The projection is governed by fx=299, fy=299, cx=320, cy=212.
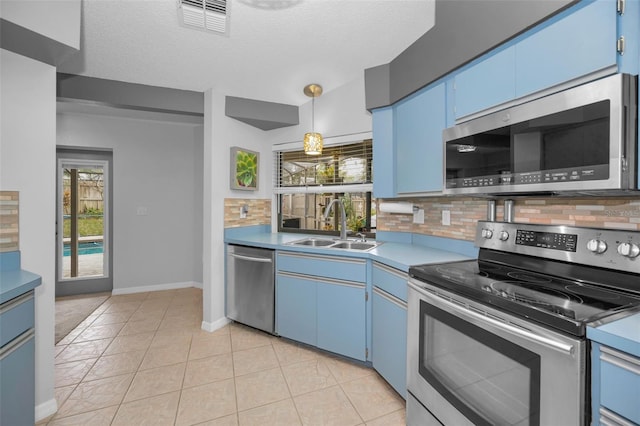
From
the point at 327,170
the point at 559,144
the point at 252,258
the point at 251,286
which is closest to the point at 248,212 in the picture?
the point at 252,258

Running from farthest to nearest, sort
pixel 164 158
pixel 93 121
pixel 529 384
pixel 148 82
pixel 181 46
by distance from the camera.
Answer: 1. pixel 164 158
2. pixel 93 121
3. pixel 148 82
4. pixel 181 46
5. pixel 529 384

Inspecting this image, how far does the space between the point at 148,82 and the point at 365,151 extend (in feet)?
7.16

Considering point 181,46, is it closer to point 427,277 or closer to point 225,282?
point 225,282

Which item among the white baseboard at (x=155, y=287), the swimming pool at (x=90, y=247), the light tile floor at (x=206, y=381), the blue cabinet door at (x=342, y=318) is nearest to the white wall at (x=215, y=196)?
the light tile floor at (x=206, y=381)

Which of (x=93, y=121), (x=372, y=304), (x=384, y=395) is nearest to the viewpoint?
(x=384, y=395)

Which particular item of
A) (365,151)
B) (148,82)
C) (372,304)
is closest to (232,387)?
(372,304)

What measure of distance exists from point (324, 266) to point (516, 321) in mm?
1509

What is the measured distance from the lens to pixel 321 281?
2.44 meters

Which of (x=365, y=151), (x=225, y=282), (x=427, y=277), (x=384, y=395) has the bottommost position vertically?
(x=384, y=395)

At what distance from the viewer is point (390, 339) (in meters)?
1.95

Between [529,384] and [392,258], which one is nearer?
[529,384]

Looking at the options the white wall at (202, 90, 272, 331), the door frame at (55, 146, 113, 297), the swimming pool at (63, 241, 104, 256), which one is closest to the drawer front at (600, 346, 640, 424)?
the white wall at (202, 90, 272, 331)

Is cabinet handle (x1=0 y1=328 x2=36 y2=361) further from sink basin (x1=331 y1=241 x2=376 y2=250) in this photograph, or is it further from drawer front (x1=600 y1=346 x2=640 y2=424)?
drawer front (x1=600 y1=346 x2=640 y2=424)

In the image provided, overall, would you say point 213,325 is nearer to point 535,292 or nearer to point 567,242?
point 535,292
